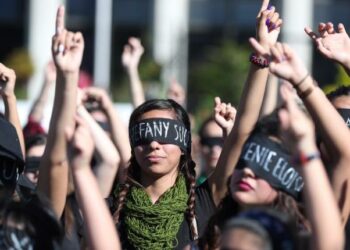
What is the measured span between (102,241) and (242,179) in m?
0.56

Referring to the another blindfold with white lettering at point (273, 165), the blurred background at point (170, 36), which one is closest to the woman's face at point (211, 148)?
the another blindfold with white lettering at point (273, 165)

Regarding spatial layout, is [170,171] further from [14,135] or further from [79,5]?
[79,5]


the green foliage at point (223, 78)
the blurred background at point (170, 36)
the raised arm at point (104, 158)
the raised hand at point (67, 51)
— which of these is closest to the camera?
the raised hand at point (67, 51)

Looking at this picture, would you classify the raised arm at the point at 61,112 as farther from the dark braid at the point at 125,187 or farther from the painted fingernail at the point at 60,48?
the dark braid at the point at 125,187

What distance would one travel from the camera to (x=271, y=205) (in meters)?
4.29

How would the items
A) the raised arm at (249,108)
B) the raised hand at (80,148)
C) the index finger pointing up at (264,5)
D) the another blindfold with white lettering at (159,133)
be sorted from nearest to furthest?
the raised hand at (80,148) < the raised arm at (249,108) < the index finger pointing up at (264,5) < the another blindfold with white lettering at (159,133)

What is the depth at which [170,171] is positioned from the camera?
554cm

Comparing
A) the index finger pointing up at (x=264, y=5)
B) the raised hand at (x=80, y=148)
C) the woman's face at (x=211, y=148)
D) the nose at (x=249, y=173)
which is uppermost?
the index finger pointing up at (x=264, y=5)

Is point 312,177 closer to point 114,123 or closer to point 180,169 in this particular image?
point 180,169

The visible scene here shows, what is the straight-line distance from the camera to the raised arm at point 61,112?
180 inches

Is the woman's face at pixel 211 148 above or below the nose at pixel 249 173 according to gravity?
below

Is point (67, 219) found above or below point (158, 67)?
above

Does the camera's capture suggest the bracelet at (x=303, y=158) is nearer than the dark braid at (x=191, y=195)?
Yes

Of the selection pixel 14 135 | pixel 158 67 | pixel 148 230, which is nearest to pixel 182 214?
pixel 148 230
